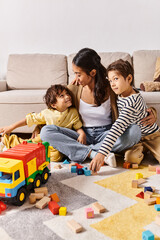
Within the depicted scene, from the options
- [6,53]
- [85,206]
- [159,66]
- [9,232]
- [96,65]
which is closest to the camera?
[9,232]

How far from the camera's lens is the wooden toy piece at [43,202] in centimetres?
121

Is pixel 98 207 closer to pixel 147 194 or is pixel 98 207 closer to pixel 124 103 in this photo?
pixel 147 194

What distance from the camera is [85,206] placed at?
3.99ft

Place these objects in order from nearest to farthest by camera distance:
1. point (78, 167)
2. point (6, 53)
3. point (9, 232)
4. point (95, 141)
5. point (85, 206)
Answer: point (9, 232), point (85, 206), point (78, 167), point (95, 141), point (6, 53)

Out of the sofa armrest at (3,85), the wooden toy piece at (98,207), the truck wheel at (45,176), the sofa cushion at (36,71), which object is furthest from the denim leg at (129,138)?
the sofa armrest at (3,85)

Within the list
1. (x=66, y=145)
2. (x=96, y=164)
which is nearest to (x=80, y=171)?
(x=96, y=164)

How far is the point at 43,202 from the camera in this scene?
4.01ft

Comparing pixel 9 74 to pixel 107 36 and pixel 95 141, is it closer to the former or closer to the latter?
pixel 107 36

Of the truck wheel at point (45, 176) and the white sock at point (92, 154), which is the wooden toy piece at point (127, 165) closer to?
the white sock at point (92, 154)

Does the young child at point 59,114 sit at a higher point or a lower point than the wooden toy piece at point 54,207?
higher

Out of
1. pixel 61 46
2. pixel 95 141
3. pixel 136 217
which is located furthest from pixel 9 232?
pixel 61 46

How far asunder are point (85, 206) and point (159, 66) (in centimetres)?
207

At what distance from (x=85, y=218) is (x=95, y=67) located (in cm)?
105

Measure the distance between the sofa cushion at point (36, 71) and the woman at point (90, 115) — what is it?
117 cm
